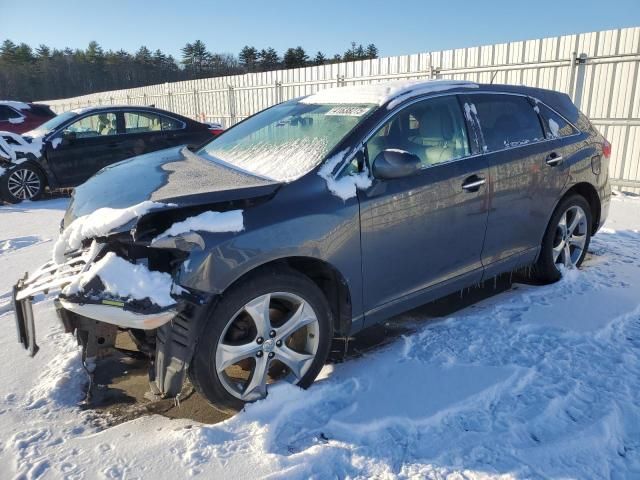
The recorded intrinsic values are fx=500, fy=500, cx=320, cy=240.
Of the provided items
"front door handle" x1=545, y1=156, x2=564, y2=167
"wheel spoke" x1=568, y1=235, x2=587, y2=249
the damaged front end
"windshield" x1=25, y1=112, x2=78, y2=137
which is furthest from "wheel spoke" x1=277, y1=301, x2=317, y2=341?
"windshield" x1=25, y1=112, x2=78, y2=137

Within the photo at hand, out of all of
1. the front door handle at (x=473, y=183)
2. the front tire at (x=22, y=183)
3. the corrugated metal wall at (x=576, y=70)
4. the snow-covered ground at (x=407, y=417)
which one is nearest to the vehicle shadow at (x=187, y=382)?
the snow-covered ground at (x=407, y=417)

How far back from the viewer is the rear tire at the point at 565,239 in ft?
14.0

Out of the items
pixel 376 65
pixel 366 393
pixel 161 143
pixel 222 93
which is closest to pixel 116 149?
pixel 161 143

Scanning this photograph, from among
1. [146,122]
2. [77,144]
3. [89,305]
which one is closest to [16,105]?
[77,144]

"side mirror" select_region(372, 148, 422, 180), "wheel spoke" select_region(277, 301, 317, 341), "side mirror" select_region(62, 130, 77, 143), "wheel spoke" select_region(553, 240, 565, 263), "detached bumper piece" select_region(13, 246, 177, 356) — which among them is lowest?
"wheel spoke" select_region(553, 240, 565, 263)

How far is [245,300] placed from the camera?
251 cm

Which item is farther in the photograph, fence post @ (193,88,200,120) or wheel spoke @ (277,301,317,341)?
fence post @ (193,88,200,120)

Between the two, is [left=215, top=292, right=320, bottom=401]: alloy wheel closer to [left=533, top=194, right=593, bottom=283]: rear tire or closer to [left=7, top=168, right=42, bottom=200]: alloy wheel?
[left=533, top=194, right=593, bottom=283]: rear tire

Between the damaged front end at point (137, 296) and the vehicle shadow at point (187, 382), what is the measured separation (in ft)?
1.07

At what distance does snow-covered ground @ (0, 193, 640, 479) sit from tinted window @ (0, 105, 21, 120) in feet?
34.7

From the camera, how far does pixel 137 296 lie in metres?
2.29

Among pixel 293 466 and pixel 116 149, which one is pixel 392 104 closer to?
pixel 293 466

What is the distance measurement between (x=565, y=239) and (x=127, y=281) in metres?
3.77

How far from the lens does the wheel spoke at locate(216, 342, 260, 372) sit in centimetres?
251
